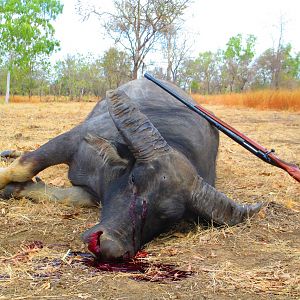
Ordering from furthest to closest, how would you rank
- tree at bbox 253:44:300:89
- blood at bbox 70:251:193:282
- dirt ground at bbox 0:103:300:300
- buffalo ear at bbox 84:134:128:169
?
tree at bbox 253:44:300:89
buffalo ear at bbox 84:134:128:169
blood at bbox 70:251:193:282
dirt ground at bbox 0:103:300:300

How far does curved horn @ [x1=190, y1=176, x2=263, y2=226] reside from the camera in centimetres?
329

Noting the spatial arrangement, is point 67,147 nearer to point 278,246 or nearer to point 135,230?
point 135,230

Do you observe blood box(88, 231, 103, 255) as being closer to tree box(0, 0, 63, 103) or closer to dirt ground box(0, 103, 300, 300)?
dirt ground box(0, 103, 300, 300)

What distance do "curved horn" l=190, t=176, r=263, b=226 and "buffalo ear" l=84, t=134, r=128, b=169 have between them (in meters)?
0.56

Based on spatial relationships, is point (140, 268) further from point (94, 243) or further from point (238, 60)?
point (238, 60)

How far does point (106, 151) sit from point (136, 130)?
62 cm

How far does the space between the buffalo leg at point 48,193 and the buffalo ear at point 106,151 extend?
50 cm

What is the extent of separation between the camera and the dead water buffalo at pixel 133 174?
300 centimetres

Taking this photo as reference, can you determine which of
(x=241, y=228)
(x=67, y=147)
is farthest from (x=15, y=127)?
(x=241, y=228)

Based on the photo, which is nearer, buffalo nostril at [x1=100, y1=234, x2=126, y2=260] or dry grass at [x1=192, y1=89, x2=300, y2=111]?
buffalo nostril at [x1=100, y1=234, x2=126, y2=260]

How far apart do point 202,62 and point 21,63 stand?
160 ft

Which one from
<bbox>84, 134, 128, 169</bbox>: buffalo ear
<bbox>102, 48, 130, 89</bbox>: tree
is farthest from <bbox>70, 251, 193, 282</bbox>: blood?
<bbox>102, 48, 130, 89</bbox>: tree

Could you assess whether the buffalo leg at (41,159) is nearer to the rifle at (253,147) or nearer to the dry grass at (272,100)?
the rifle at (253,147)

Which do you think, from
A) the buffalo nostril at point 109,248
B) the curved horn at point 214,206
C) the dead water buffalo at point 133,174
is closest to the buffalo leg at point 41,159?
the dead water buffalo at point 133,174
